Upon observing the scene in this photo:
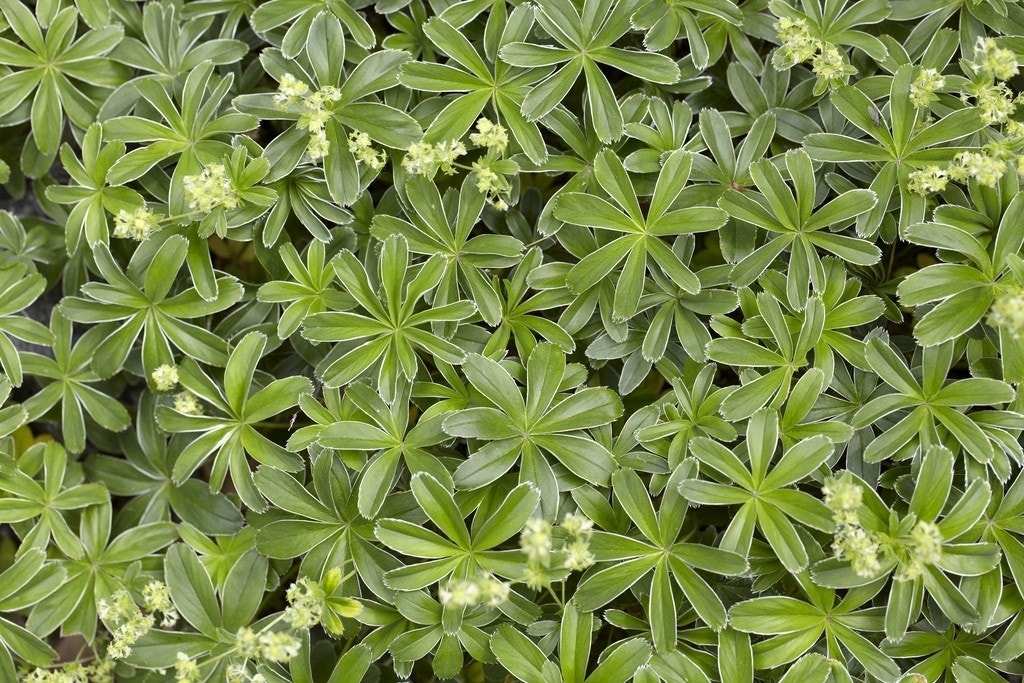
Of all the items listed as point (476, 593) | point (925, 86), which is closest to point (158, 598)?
point (476, 593)

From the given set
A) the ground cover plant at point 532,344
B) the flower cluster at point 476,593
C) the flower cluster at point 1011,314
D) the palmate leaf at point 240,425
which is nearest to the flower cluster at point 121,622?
the ground cover plant at point 532,344

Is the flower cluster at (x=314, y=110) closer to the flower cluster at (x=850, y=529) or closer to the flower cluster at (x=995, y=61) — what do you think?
the flower cluster at (x=850, y=529)

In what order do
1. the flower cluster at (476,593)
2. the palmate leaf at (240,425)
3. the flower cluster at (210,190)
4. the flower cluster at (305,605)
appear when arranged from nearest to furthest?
the flower cluster at (476,593)
the flower cluster at (305,605)
the flower cluster at (210,190)
the palmate leaf at (240,425)

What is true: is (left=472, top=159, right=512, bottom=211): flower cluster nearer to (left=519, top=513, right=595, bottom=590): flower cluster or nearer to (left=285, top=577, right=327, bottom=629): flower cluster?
(left=519, top=513, right=595, bottom=590): flower cluster

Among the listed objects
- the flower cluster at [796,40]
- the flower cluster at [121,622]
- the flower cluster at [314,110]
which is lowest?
the flower cluster at [121,622]

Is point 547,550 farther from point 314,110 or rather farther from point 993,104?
point 993,104

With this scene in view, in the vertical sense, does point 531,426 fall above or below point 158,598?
above
